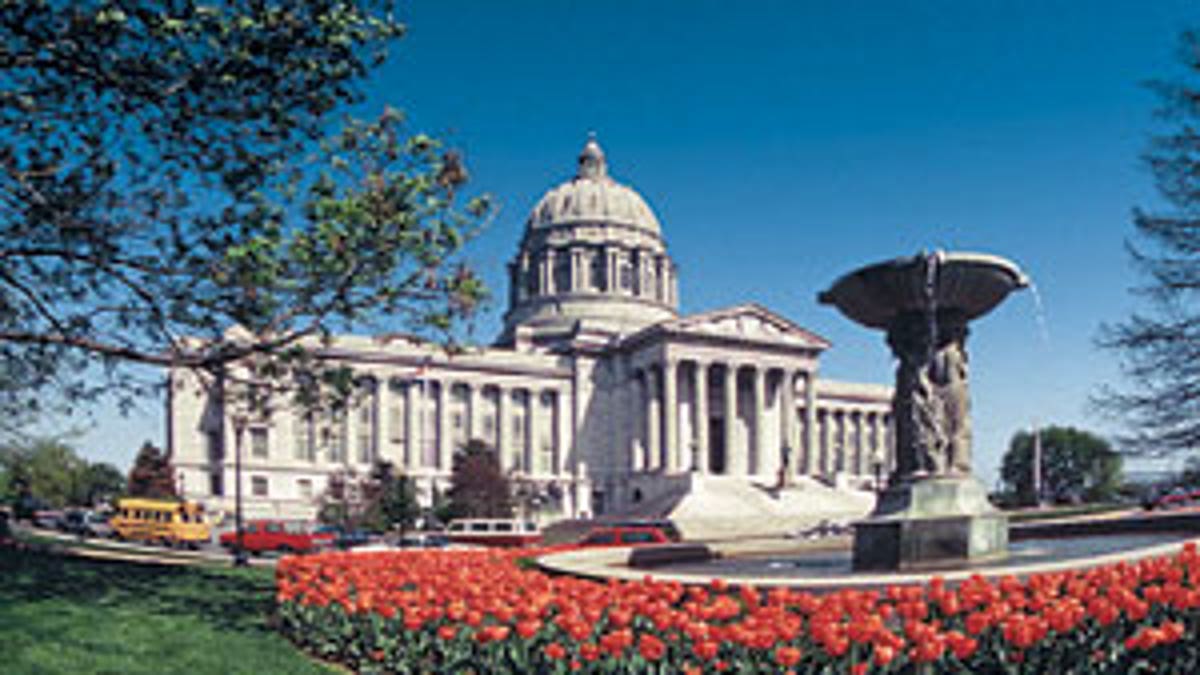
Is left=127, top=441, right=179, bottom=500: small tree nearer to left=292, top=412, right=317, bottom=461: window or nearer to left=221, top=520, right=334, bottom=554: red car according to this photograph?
left=292, top=412, right=317, bottom=461: window

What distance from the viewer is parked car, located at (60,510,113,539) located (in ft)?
155

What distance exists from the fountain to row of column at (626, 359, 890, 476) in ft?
210

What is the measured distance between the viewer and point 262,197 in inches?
550

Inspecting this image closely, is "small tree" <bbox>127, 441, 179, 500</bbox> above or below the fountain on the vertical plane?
below

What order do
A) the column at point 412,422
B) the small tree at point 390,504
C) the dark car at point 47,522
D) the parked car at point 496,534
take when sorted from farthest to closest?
the column at point 412,422, the small tree at point 390,504, the dark car at point 47,522, the parked car at point 496,534

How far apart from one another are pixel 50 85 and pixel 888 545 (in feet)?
42.1

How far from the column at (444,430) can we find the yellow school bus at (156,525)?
39463 mm

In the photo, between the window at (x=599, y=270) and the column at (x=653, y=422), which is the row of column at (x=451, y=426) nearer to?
the column at (x=653, y=422)

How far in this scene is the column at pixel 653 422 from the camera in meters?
86.4

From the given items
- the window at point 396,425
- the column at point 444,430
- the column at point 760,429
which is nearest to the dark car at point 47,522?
the window at point 396,425

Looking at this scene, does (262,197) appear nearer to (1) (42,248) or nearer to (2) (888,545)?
(1) (42,248)

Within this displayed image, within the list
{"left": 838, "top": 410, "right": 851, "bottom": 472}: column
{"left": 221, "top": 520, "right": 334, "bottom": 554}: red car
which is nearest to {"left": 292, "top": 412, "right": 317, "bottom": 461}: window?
{"left": 221, "top": 520, "right": 334, "bottom": 554}: red car

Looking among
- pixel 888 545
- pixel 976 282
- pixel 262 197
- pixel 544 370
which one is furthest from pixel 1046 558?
pixel 544 370

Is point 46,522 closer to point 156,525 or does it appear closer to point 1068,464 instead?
point 156,525
